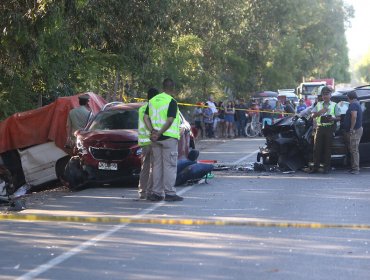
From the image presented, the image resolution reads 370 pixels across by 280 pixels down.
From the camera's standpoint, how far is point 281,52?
62156mm

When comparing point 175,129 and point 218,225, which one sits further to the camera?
point 175,129

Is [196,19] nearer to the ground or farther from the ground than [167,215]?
farther from the ground

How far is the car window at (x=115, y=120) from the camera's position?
663 inches

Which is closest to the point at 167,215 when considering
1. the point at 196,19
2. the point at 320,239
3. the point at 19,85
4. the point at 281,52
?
the point at 320,239

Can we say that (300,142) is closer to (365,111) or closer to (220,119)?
(365,111)

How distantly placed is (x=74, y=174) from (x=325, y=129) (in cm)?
572

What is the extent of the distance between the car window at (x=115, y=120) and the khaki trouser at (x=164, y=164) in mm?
3659

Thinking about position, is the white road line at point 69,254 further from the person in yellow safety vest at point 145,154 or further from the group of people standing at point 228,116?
the group of people standing at point 228,116

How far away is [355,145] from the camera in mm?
18203

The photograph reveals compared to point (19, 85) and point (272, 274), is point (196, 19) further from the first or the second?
point (272, 274)

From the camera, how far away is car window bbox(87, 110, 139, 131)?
1684cm

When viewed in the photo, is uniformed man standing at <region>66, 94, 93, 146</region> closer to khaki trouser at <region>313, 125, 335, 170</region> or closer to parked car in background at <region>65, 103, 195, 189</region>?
parked car in background at <region>65, 103, 195, 189</region>

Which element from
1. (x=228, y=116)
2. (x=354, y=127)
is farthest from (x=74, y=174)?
(x=228, y=116)

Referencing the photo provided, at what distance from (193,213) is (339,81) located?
4109 inches
